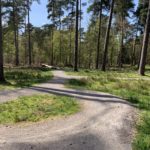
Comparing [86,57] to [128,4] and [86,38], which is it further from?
[128,4]

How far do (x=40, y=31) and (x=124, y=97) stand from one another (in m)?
52.9

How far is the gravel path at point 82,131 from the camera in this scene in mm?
6961

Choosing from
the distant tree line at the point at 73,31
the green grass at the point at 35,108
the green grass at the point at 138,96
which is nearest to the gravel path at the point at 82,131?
the green grass at the point at 138,96

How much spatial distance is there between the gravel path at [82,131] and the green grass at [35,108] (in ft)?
1.63

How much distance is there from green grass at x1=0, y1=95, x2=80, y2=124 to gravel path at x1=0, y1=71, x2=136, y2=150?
0.50 m

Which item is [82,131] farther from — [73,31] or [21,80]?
[73,31]

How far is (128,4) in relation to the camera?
43344mm

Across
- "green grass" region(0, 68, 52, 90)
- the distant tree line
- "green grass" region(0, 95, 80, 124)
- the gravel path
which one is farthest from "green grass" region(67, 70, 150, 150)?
the distant tree line

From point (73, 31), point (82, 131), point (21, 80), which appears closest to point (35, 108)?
point (82, 131)

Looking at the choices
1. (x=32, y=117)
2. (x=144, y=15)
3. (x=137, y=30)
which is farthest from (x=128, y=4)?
(x=32, y=117)

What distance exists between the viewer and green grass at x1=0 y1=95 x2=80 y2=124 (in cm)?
938

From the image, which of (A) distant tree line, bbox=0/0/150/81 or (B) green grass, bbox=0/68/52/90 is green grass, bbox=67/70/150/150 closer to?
(B) green grass, bbox=0/68/52/90

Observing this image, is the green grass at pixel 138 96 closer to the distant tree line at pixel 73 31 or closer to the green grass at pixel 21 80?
the green grass at pixel 21 80

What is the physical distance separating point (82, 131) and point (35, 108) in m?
3.11
